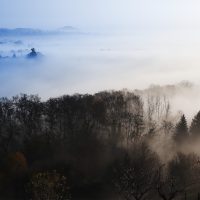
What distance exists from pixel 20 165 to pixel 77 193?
890 cm

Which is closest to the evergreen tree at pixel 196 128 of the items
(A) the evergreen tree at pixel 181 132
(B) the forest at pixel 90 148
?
(B) the forest at pixel 90 148

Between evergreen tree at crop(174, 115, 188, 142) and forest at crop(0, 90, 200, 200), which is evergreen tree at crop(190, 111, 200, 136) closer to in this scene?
forest at crop(0, 90, 200, 200)

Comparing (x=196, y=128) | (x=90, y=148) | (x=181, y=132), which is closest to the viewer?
(x=90, y=148)

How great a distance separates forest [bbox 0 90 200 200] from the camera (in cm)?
5653

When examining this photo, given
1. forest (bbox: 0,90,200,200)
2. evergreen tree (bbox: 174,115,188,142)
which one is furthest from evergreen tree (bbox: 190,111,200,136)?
evergreen tree (bbox: 174,115,188,142)

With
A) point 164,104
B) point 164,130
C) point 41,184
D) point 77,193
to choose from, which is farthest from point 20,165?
point 164,104

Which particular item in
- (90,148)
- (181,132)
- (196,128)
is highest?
(196,128)

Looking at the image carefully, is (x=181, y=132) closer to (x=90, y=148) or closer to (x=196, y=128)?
(x=196, y=128)

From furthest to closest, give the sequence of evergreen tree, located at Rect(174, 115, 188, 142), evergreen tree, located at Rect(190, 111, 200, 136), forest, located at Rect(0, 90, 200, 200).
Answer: evergreen tree, located at Rect(190, 111, 200, 136) < evergreen tree, located at Rect(174, 115, 188, 142) < forest, located at Rect(0, 90, 200, 200)

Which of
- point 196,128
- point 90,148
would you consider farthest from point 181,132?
point 90,148

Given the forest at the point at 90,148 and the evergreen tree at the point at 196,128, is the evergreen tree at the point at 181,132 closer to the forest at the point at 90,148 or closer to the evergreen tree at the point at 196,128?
the forest at the point at 90,148

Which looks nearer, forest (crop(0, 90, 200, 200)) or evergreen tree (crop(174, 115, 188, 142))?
forest (crop(0, 90, 200, 200))

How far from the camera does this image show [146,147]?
6900cm

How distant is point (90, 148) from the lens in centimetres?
6550
